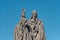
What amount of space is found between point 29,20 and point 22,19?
97 cm

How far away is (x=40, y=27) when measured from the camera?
3872 cm

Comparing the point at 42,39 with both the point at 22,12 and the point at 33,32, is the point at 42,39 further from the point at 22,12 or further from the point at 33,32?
the point at 22,12

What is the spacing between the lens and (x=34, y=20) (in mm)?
38938

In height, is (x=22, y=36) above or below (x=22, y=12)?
below

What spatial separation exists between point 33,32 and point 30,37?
73 centimetres

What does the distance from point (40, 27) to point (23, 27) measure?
6.20ft

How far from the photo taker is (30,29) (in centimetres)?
3881

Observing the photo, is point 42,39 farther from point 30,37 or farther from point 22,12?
point 22,12

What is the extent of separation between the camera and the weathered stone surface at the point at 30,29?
3828 cm

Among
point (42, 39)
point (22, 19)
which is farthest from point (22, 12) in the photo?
point (42, 39)

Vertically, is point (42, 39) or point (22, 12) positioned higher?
point (22, 12)

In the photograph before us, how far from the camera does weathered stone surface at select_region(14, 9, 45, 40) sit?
38.3 meters

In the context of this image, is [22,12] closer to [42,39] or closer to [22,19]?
[22,19]

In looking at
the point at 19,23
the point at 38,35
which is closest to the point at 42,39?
the point at 38,35
